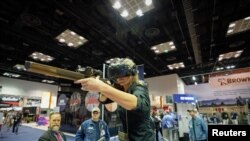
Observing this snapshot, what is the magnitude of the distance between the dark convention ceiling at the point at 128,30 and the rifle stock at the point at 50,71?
448cm

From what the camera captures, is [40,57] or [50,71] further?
[40,57]

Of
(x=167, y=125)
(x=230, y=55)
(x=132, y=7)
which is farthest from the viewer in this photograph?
(x=230, y=55)

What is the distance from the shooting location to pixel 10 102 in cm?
1745

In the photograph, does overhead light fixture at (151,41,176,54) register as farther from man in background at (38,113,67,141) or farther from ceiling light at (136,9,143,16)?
man in background at (38,113,67,141)

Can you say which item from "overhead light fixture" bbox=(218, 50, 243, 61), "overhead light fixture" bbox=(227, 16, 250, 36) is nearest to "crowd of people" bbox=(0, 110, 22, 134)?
"overhead light fixture" bbox=(227, 16, 250, 36)

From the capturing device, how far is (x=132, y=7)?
5.18m

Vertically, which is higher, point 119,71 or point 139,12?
point 139,12

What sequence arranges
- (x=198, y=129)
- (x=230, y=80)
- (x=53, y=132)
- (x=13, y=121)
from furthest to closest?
(x=13, y=121), (x=230, y=80), (x=198, y=129), (x=53, y=132)

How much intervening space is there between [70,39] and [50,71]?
6933mm

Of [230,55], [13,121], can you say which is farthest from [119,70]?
[13,121]

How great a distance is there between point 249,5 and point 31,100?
1995cm

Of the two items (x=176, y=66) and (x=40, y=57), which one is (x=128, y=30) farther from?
(x=40, y=57)

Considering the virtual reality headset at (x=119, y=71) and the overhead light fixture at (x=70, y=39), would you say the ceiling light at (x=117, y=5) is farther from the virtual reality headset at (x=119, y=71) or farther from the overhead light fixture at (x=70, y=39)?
the virtual reality headset at (x=119, y=71)

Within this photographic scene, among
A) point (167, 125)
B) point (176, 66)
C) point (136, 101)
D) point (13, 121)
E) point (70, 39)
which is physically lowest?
point (13, 121)
